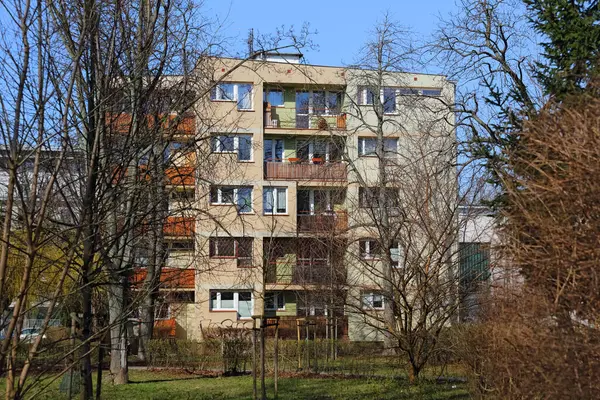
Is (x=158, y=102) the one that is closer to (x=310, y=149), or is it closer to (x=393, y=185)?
(x=393, y=185)

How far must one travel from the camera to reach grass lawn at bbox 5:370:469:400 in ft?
51.3

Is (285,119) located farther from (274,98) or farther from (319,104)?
(319,104)

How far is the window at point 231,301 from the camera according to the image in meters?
38.2

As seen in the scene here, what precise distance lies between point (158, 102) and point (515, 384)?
17.0 feet

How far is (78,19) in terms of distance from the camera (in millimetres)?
6836

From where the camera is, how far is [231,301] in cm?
3838

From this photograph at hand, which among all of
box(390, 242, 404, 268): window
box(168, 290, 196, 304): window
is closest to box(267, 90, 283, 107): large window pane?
box(168, 290, 196, 304): window

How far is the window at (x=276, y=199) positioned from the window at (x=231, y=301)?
14.3 feet

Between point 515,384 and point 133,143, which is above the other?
point 133,143

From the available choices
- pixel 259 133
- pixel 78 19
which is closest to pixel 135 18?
pixel 78 19

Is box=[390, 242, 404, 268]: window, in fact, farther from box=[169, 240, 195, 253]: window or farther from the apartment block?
the apartment block

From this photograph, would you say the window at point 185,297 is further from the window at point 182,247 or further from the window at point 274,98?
the window at point 182,247

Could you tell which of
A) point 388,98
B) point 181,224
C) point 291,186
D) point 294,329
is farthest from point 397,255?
point 291,186

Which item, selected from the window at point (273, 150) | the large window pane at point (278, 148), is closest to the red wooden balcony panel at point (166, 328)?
the window at point (273, 150)
